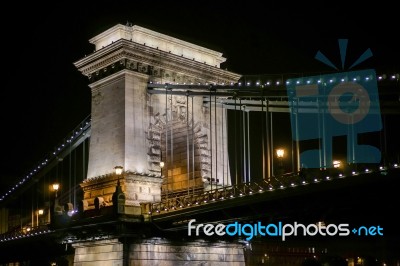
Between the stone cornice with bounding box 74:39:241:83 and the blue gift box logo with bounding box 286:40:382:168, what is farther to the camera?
the stone cornice with bounding box 74:39:241:83

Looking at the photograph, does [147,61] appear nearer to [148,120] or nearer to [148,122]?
[148,120]

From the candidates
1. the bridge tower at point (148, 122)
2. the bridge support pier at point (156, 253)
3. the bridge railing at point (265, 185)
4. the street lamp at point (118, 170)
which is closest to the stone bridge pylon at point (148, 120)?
the bridge tower at point (148, 122)

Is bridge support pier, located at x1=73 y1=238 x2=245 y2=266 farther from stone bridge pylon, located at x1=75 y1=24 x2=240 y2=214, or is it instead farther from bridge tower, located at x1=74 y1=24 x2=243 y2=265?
stone bridge pylon, located at x1=75 y1=24 x2=240 y2=214

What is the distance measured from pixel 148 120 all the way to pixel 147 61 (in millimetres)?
3797

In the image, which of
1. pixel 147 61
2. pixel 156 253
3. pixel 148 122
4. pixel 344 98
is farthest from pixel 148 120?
pixel 344 98

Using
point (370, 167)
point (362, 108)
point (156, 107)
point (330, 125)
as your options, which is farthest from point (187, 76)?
point (370, 167)

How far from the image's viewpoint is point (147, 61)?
46.4 m

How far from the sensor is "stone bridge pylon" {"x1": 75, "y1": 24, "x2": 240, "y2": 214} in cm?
4516

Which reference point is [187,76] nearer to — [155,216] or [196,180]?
[196,180]

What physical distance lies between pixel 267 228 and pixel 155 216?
657 centimetres

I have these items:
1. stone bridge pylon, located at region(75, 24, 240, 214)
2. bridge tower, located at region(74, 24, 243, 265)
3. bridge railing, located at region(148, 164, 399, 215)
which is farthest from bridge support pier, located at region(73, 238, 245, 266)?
stone bridge pylon, located at region(75, 24, 240, 214)

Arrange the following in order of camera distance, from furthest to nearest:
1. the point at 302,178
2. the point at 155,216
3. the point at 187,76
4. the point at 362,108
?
1. the point at 187,76
2. the point at 155,216
3. the point at 362,108
4. the point at 302,178

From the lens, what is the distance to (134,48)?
1784 inches

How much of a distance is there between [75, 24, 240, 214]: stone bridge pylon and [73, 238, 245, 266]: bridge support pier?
287 cm
